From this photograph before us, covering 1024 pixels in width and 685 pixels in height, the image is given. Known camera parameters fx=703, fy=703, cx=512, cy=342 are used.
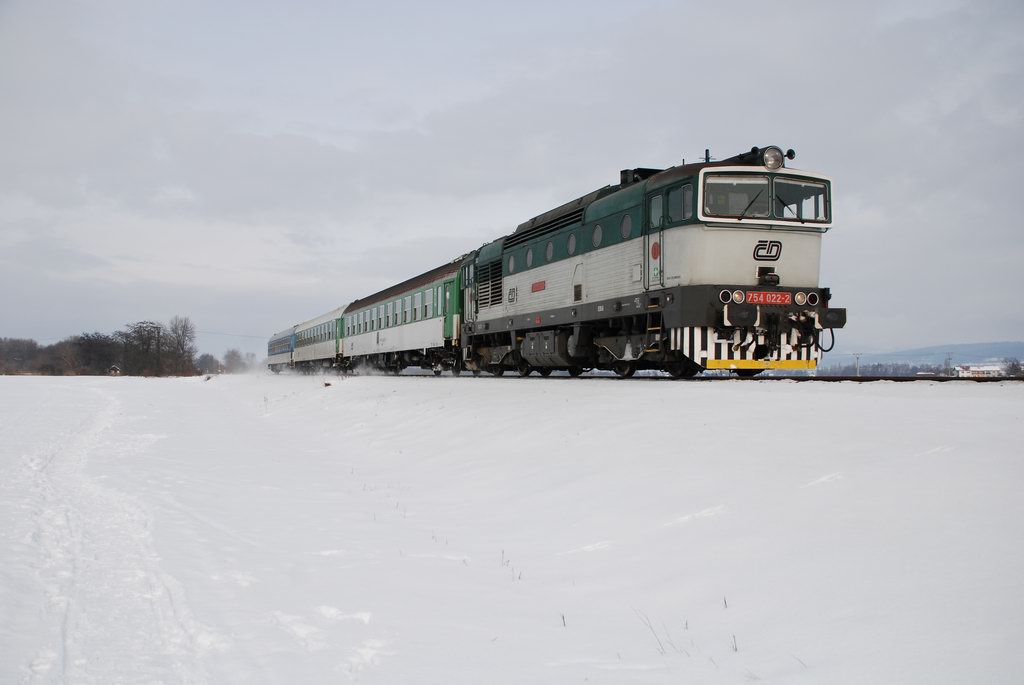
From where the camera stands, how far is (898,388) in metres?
9.84

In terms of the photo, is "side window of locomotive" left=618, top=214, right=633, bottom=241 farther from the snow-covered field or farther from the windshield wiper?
the snow-covered field

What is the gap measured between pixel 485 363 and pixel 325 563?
17.2 meters

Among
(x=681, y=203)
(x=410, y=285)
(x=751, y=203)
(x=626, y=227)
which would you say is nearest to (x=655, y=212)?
(x=681, y=203)

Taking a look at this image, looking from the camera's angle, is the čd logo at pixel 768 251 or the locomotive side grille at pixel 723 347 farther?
the čd logo at pixel 768 251

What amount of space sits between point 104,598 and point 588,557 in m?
3.91

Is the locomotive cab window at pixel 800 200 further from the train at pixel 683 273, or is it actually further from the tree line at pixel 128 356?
the tree line at pixel 128 356

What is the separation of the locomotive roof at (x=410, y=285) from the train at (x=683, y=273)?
679 cm

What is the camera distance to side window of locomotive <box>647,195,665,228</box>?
13445 mm

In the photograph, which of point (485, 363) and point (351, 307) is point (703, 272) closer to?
point (485, 363)

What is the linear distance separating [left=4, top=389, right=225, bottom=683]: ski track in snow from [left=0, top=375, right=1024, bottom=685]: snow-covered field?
0.03 metres

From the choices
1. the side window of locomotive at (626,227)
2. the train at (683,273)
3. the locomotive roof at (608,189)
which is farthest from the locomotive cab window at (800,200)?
the side window of locomotive at (626,227)

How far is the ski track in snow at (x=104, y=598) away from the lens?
4102 millimetres

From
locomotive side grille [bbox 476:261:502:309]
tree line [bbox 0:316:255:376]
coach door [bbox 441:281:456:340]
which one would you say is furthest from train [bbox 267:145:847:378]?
tree line [bbox 0:316:255:376]

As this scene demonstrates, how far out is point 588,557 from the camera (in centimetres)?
645
